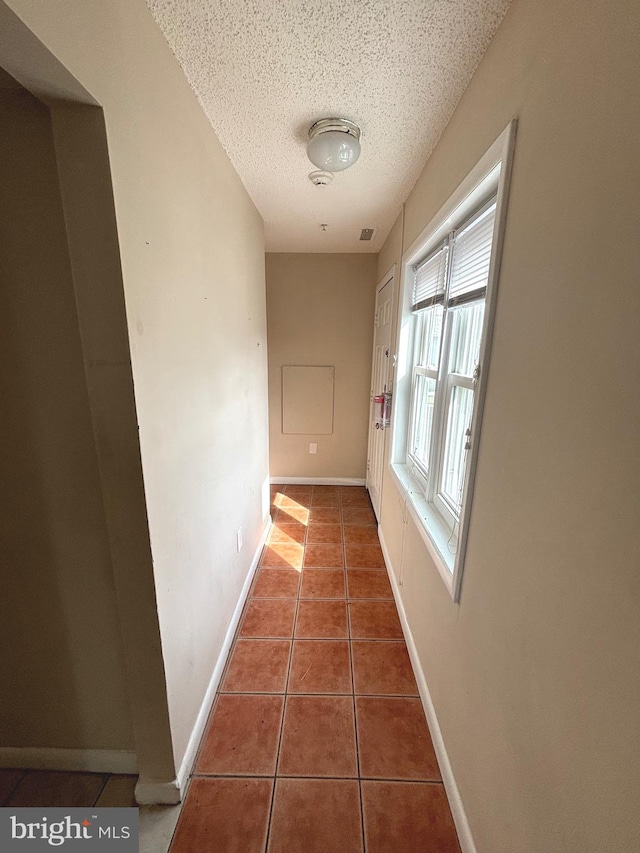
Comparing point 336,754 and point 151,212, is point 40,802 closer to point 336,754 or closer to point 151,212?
point 336,754

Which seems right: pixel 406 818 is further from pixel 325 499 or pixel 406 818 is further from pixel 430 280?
pixel 325 499

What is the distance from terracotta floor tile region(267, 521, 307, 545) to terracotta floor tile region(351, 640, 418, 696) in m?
1.04

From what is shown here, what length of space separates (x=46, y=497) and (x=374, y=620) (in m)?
1.68

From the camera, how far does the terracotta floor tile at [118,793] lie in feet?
3.59

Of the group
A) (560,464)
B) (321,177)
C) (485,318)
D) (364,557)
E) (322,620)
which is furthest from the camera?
(364,557)

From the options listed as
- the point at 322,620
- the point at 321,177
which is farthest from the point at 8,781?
the point at 321,177

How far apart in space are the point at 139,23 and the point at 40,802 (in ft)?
7.47

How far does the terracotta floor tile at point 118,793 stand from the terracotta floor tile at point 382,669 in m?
0.88

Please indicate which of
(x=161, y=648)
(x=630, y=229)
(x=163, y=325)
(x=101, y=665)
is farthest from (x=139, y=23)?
(x=101, y=665)

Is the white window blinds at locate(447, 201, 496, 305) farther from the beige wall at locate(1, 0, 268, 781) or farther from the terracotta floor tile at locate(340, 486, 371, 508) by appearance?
the terracotta floor tile at locate(340, 486, 371, 508)

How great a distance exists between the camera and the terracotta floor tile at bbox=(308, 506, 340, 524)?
2.98m

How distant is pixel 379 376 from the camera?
300 centimetres

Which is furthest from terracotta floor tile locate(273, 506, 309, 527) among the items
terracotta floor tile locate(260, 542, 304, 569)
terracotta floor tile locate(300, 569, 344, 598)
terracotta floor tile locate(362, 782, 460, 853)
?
terracotta floor tile locate(362, 782, 460, 853)

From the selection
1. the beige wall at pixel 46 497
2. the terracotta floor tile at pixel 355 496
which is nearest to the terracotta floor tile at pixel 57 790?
the beige wall at pixel 46 497
